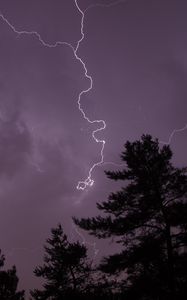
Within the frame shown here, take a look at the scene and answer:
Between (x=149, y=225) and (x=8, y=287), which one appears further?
(x=8, y=287)

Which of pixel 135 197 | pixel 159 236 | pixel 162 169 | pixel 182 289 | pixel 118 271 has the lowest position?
pixel 182 289

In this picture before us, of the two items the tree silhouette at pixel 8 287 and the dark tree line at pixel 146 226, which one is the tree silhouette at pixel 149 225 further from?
the tree silhouette at pixel 8 287

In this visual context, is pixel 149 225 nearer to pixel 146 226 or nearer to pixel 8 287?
pixel 146 226

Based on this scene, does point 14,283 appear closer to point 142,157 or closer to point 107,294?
point 107,294

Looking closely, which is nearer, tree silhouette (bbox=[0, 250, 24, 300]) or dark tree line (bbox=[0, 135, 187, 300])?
dark tree line (bbox=[0, 135, 187, 300])

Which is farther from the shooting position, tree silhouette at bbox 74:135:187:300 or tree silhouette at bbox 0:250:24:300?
tree silhouette at bbox 0:250:24:300

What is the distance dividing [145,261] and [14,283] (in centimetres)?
1262

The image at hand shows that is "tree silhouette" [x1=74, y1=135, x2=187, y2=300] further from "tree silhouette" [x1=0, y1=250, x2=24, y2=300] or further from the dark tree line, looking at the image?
"tree silhouette" [x1=0, y1=250, x2=24, y2=300]

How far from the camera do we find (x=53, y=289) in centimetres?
2298

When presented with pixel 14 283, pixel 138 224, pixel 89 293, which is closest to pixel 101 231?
pixel 138 224

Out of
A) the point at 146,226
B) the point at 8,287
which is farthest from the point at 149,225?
the point at 8,287

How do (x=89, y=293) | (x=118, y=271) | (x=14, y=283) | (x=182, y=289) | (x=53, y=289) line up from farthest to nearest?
(x=14, y=283) → (x=53, y=289) → (x=89, y=293) → (x=118, y=271) → (x=182, y=289)

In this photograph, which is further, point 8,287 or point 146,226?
point 8,287

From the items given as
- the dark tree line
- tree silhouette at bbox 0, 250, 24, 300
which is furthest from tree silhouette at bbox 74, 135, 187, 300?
tree silhouette at bbox 0, 250, 24, 300
